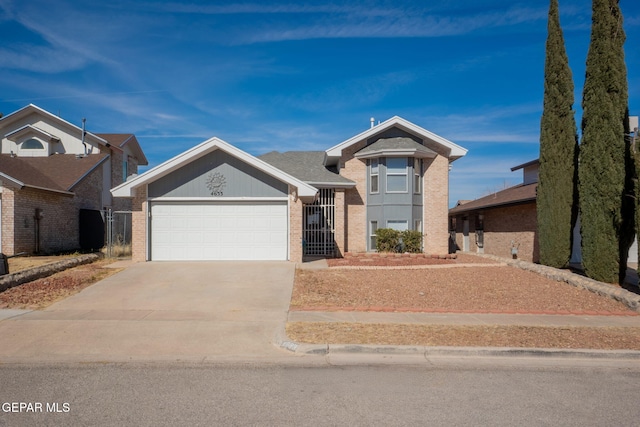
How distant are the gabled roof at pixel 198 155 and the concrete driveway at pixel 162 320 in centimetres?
292

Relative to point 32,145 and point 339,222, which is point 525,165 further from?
point 32,145

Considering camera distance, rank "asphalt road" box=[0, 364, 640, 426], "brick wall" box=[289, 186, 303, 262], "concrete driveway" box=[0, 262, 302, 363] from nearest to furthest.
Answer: "asphalt road" box=[0, 364, 640, 426], "concrete driveway" box=[0, 262, 302, 363], "brick wall" box=[289, 186, 303, 262]

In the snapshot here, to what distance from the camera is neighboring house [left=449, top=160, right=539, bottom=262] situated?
1914 cm

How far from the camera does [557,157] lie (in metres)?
15.3

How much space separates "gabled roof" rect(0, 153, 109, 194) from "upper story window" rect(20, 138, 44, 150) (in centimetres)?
90

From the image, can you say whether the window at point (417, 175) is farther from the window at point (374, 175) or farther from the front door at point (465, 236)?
the front door at point (465, 236)

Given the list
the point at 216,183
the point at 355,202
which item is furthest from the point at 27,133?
the point at 355,202

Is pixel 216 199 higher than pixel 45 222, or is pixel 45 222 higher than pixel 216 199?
pixel 216 199

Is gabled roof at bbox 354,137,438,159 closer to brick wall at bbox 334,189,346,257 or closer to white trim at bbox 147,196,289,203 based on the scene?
brick wall at bbox 334,189,346,257

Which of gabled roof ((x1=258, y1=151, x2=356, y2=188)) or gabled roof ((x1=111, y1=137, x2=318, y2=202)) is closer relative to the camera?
gabled roof ((x1=111, y1=137, x2=318, y2=202))

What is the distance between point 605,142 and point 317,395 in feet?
37.3

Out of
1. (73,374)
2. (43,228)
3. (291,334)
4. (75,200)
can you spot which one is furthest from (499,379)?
(75,200)

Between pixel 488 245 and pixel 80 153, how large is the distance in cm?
2204

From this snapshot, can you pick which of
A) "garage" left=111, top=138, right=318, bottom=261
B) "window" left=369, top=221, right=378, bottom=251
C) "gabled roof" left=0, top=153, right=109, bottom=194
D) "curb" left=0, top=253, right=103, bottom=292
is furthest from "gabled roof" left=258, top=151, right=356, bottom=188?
"curb" left=0, top=253, right=103, bottom=292
